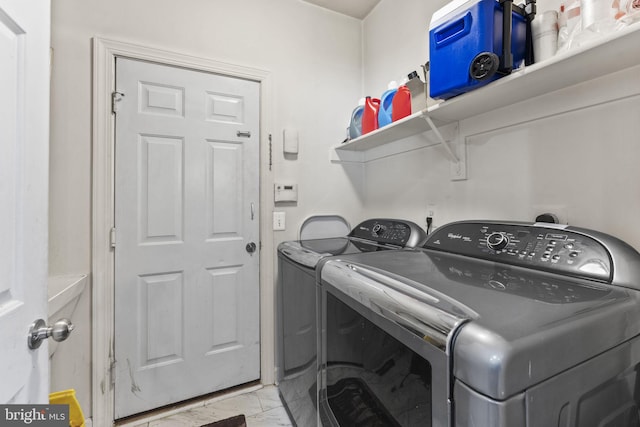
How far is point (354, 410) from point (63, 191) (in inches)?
72.5

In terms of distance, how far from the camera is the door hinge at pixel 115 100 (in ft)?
5.42

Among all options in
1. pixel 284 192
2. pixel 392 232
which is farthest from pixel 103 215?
pixel 392 232

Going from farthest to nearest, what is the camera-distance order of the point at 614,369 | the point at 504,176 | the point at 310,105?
the point at 310,105 → the point at 504,176 → the point at 614,369

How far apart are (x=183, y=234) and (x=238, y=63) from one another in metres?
1.24

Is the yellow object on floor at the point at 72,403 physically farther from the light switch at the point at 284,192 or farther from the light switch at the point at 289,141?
the light switch at the point at 289,141

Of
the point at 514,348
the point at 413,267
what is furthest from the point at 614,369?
the point at 413,267

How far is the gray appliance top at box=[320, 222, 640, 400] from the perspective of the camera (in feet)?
1.65

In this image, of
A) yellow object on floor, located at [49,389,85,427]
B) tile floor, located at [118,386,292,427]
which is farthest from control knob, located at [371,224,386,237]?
yellow object on floor, located at [49,389,85,427]

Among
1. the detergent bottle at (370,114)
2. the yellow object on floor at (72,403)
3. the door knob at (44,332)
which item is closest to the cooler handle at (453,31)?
the detergent bottle at (370,114)

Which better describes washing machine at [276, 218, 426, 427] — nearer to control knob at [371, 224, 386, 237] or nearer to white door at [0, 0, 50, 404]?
control knob at [371, 224, 386, 237]

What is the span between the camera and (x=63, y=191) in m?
1.55

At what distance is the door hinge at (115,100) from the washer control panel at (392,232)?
67.3 inches

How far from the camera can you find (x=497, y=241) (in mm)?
1045

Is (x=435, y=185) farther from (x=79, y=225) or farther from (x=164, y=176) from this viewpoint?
(x=79, y=225)
